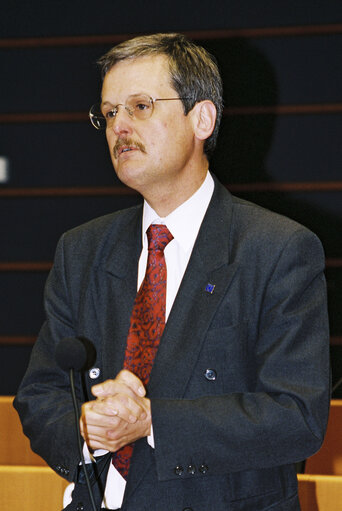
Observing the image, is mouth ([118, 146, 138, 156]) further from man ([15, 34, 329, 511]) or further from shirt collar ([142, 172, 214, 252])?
shirt collar ([142, 172, 214, 252])

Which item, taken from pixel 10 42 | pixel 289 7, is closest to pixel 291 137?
pixel 289 7

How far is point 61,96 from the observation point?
4121 mm

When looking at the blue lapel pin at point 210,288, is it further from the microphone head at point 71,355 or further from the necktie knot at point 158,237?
the microphone head at point 71,355

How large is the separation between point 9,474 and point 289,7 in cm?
301

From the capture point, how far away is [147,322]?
1.71 metres

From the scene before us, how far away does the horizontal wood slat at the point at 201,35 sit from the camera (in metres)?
3.90

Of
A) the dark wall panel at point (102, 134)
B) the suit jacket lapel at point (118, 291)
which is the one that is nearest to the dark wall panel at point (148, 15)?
the dark wall panel at point (102, 134)

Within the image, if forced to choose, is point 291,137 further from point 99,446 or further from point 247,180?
point 99,446

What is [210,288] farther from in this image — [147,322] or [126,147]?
[126,147]

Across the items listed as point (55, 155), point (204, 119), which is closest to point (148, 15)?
point (55, 155)

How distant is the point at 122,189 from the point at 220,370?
2622 mm

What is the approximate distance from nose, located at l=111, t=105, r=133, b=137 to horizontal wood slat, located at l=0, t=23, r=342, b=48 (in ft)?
7.70

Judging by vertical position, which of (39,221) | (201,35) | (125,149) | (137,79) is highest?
(201,35)

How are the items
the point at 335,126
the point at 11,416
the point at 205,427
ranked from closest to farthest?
the point at 205,427, the point at 11,416, the point at 335,126
